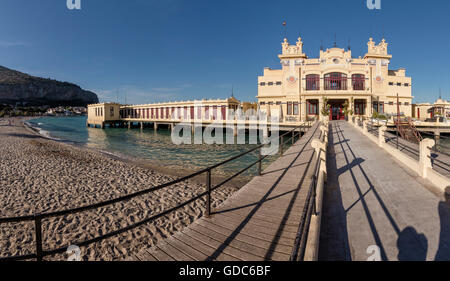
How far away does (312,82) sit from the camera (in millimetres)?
36500

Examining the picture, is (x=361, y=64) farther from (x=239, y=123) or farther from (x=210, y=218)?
A: (x=210, y=218)

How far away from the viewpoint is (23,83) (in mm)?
177000

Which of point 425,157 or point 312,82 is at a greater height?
point 312,82

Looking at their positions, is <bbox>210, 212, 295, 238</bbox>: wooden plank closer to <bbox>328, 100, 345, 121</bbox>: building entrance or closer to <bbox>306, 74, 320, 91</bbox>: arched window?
<bbox>306, 74, 320, 91</bbox>: arched window

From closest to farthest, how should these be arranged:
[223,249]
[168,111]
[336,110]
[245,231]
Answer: [223,249] < [245,231] < [336,110] < [168,111]

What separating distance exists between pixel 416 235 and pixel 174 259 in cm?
419

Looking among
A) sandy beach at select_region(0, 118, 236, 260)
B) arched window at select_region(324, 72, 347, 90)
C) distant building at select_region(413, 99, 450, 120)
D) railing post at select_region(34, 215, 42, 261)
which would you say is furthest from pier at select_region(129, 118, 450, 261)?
distant building at select_region(413, 99, 450, 120)

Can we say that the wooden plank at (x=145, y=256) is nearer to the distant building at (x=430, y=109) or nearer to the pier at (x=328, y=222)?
the pier at (x=328, y=222)

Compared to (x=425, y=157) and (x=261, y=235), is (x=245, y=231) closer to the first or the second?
(x=261, y=235)

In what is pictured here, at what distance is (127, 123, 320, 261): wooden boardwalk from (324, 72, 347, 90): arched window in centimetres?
3492

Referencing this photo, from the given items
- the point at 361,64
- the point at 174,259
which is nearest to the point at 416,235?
the point at 174,259

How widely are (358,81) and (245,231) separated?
3995 cm

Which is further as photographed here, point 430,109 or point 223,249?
point 430,109

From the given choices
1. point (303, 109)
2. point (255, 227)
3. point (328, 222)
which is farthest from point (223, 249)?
point (303, 109)
